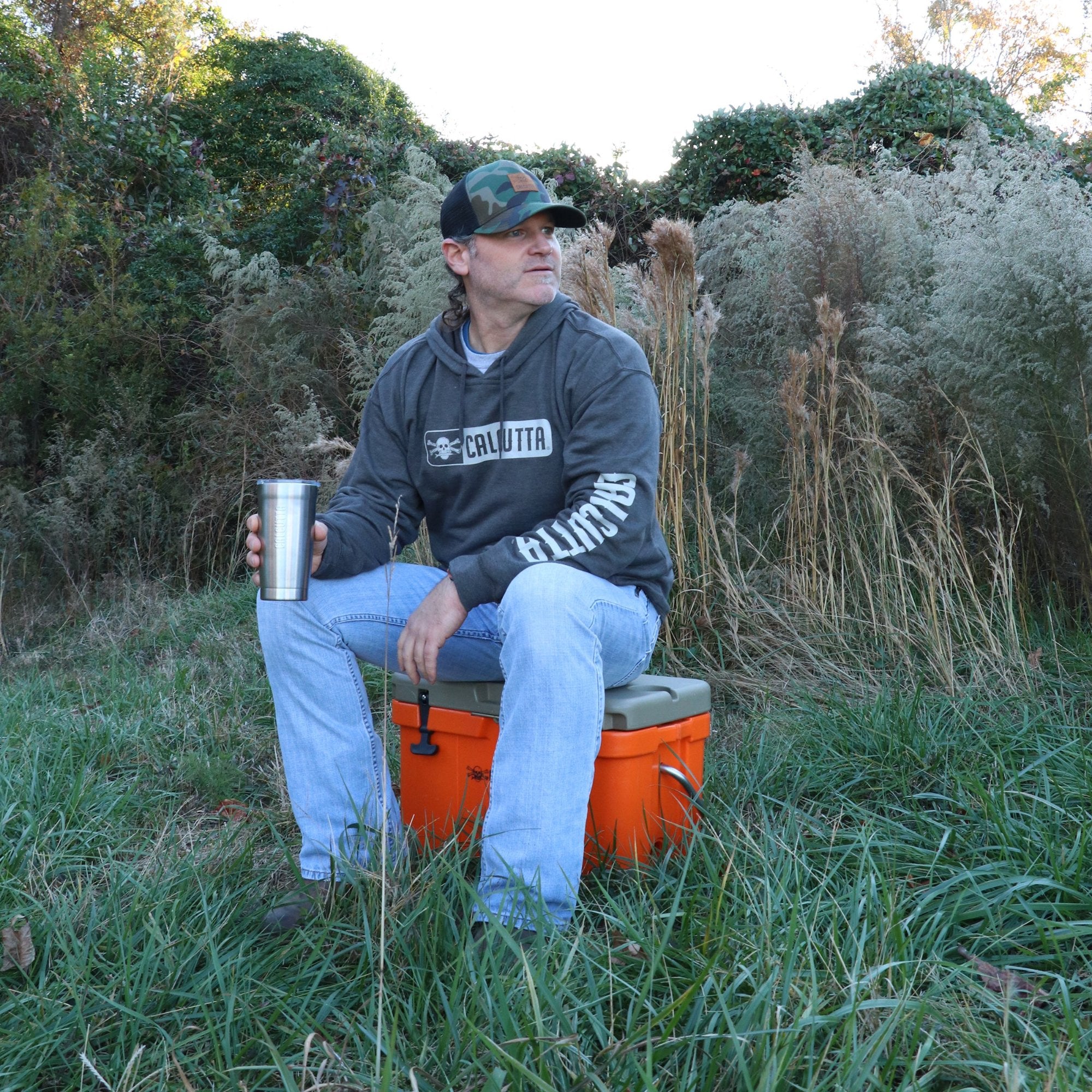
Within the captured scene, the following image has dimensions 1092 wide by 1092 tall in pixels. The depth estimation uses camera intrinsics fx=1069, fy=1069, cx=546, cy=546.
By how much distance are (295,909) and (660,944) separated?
26.2 inches

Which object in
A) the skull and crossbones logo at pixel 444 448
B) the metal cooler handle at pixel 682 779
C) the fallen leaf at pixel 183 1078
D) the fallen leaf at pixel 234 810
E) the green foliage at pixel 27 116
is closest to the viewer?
the fallen leaf at pixel 183 1078

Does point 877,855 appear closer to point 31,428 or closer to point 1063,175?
point 1063,175

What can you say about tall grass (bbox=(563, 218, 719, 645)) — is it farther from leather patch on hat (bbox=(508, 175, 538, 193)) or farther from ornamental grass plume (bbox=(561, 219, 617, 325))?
leather patch on hat (bbox=(508, 175, 538, 193))

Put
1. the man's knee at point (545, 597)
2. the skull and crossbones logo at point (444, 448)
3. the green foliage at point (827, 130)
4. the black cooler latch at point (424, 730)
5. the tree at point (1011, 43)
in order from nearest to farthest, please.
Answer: the man's knee at point (545, 597) → the black cooler latch at point (424, 730) → the skull and crossbones logo at point (444, 448) → the green foliage at point (827, 130) → the tree at point (1011, 43)

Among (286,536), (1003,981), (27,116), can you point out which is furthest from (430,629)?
(27,116)

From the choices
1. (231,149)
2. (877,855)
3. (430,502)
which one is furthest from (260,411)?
(231,149)

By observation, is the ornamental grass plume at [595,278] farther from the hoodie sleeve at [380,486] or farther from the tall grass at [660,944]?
the tall grass at [660,944]

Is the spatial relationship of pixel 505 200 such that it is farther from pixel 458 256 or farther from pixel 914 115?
pixel 914 115

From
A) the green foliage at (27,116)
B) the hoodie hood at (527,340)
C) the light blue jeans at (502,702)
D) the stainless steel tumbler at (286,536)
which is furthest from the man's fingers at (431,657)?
the green foliage at (27,116)

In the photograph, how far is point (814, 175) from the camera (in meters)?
4.29

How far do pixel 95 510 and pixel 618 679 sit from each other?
431cm

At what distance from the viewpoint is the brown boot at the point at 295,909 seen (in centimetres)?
180

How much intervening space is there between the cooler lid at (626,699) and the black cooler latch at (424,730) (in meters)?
0.01

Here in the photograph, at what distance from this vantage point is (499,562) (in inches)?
75.2
